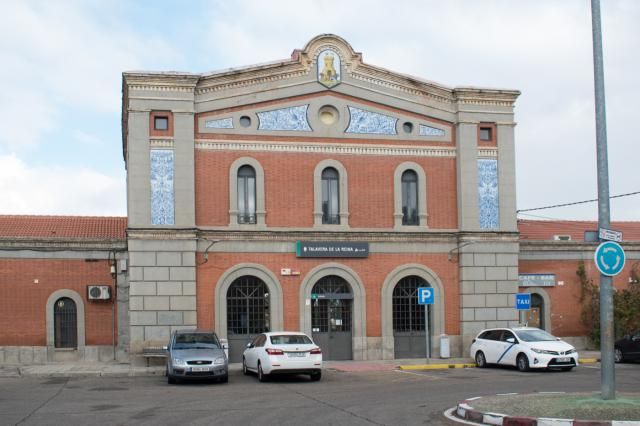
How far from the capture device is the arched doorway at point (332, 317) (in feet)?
103

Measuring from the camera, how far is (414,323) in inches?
1277

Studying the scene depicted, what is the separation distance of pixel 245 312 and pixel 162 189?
5.23 metres

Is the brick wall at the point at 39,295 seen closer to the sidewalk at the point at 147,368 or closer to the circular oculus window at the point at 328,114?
the sidewalk at the point at 147,368

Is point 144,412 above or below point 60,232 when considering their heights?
below

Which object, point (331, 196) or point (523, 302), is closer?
point (523, 302)

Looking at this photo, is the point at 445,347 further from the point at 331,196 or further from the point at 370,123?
the point at 370,123

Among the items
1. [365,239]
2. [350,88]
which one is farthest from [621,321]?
[350,88]

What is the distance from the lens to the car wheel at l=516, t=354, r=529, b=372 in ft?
89.1

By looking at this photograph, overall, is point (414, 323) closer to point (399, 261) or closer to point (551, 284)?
point (399, 261)

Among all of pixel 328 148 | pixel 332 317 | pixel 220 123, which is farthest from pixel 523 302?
pixel 220 123

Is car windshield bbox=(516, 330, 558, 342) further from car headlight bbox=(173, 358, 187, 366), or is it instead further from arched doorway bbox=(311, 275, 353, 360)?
car headlight bbox=(173, 358, 187, 366)

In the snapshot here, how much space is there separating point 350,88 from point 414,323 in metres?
9.05

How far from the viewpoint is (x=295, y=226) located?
31359 millimetres

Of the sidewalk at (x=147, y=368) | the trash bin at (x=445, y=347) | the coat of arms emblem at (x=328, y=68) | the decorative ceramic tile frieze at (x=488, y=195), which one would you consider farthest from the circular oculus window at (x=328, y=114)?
the trash bin at (x=445, y=347)
